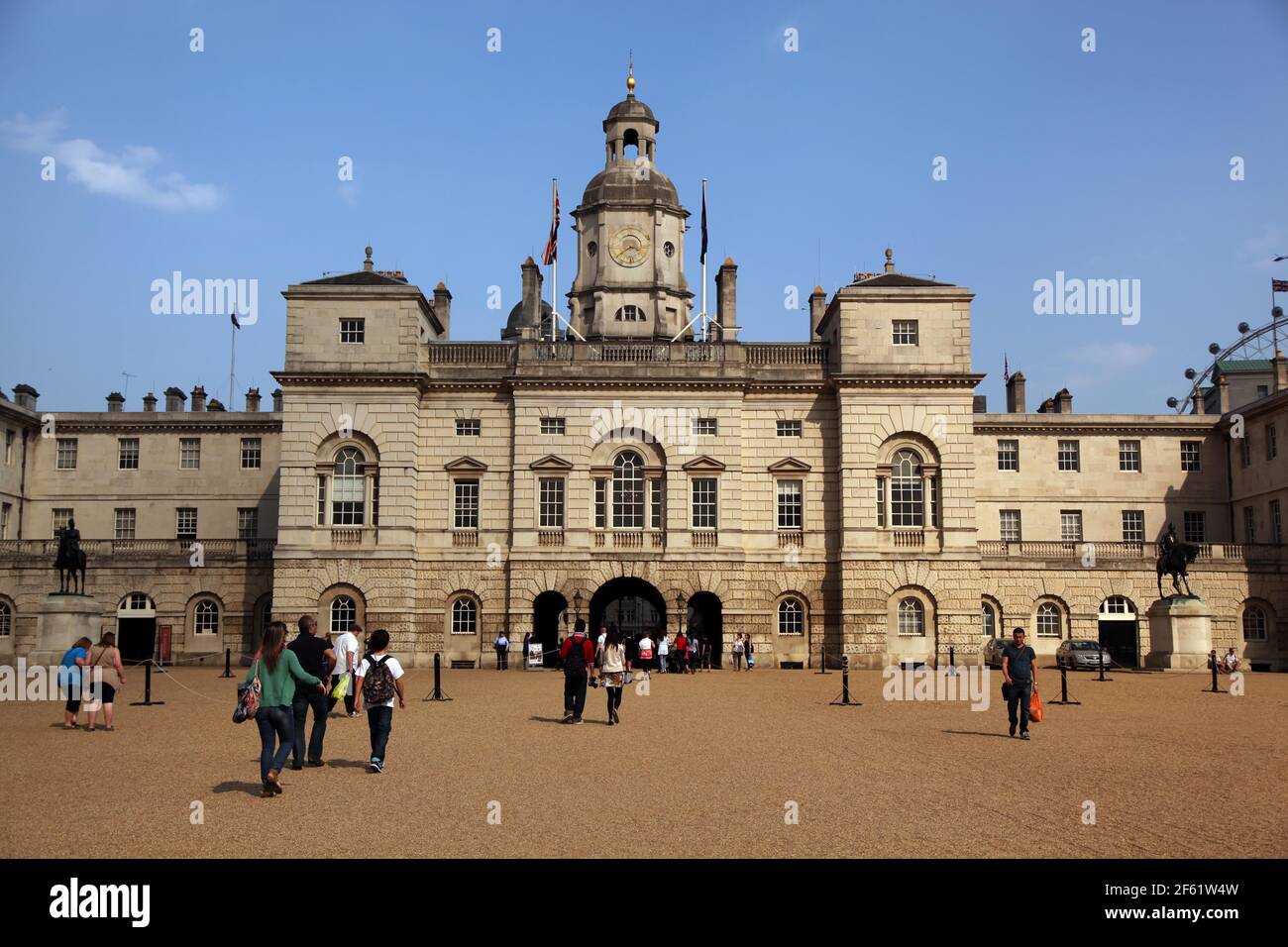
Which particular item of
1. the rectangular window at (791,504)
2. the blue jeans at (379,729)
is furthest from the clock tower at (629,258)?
the blue jeans at (379,729)

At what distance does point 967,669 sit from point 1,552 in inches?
1503

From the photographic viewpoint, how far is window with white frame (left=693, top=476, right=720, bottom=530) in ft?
150

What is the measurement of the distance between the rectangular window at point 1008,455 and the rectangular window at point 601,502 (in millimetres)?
18992

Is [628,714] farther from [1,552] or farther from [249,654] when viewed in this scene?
[1,552]

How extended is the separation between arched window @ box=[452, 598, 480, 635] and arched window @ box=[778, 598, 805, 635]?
1175 centimetres

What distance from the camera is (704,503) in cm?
4562

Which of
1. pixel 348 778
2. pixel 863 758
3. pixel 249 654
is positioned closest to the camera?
pixel 348 778

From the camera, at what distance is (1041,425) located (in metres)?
53.2

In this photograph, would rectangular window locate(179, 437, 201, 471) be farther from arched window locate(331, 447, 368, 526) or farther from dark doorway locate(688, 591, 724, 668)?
dark doorway locate(688, 591, 724, 668)

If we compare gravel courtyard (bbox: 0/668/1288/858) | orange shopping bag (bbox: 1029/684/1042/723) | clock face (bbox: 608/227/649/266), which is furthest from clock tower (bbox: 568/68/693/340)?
orange shopping bag (bbox: 1029/684/1042/723)

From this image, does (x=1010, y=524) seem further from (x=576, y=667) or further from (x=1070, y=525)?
(x=576, y=667)

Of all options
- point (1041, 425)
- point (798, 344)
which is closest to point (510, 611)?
point (798, 344)
